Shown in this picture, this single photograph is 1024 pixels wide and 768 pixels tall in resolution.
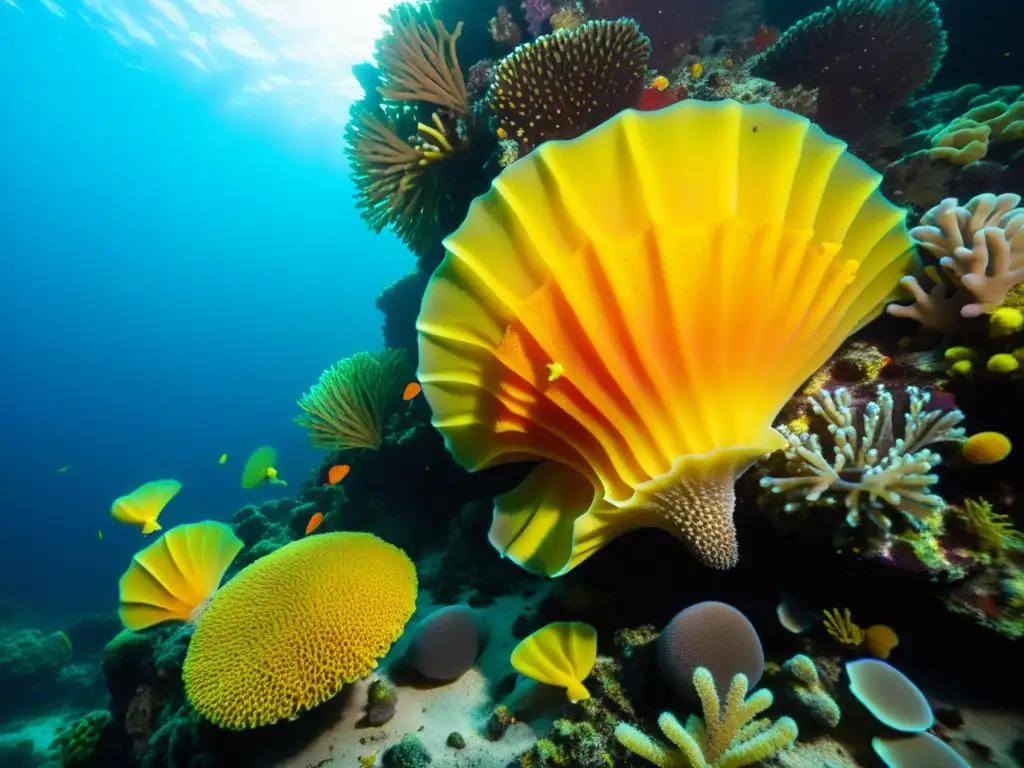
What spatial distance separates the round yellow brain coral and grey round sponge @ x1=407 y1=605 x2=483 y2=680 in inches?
14.2

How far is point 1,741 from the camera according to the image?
39.4 feet

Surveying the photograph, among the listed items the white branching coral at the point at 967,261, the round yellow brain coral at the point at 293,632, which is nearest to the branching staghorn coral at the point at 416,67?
the white branching coral at the point at 967,261

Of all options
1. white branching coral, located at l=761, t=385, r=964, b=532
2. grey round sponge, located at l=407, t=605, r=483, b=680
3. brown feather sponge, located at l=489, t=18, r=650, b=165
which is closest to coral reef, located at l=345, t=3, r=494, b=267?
brown feather sponge, located at l=489, t=18, r=650, b=165

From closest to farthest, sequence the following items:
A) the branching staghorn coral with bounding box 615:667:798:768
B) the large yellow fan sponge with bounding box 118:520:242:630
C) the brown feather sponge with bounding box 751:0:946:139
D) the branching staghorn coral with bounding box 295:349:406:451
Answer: the branching staghorn coral with bounding box 615:667:798:768 → the large yellow fan sponge with bounding box 118:520:242:630 → the brown feather sponge with bounding box 751:0:946:139 → the branching staghorn coral with bounding box 295:349:406:451

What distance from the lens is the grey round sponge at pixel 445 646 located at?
349cm

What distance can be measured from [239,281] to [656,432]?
134 meters

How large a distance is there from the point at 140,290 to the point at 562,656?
130281 mm

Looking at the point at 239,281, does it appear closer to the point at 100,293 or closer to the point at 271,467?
the point at 100,293

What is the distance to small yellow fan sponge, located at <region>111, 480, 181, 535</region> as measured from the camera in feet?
18.9

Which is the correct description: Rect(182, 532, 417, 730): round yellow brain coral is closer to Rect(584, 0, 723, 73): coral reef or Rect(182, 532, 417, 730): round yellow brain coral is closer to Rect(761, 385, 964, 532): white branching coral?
Rect(761, 385, 964, 532): white branching coral

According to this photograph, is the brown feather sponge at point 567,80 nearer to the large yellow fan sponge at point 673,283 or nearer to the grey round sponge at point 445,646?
the large yellow fan sponge at point 673,283

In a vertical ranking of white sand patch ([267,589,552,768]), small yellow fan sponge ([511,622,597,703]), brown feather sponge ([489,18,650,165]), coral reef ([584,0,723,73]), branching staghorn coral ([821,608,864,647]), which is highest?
coral reef ([584,0,723,73])

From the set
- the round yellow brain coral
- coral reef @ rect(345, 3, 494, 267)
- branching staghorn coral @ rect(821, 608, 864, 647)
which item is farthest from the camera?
coral reef @ rect(345, 3, 494, 267)

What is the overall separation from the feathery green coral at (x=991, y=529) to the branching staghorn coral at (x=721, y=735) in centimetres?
115
